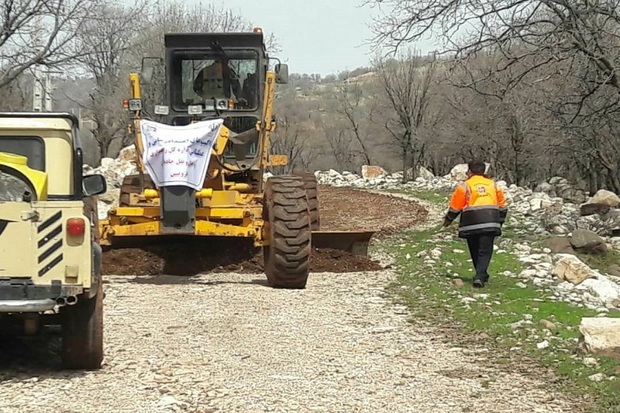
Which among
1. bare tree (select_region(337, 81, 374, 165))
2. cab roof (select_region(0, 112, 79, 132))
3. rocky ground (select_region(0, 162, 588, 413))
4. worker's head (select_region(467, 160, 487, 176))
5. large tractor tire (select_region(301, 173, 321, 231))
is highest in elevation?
bare tree (select_region(337, 81, 374, 165))

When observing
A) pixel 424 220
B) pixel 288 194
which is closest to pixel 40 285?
pixel 288 194

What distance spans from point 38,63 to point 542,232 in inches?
513

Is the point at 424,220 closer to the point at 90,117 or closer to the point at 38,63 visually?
the point at 38,63

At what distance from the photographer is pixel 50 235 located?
6797 mm

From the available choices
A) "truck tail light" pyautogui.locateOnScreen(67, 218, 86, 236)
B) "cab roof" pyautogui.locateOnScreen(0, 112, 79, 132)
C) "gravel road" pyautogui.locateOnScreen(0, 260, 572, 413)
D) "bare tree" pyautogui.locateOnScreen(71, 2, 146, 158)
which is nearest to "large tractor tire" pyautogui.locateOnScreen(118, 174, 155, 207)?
"gravel road" pyautogui.locateOnScreen(0, 260, 572, 413)

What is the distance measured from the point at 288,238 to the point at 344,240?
6.76 ft

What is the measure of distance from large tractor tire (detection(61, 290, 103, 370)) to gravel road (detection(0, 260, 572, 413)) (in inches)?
6.2

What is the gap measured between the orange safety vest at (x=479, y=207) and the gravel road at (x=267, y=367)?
5.96ft

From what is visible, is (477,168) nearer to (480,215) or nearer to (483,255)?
(480,215)

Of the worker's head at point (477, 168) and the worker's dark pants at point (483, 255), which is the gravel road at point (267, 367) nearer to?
the worker's dark pants at point (483, 255)

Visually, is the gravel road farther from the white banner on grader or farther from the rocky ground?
the white banner on grader

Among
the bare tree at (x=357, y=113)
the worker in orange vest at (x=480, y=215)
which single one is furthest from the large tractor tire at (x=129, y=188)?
the bare tree at (x=357, y=113)

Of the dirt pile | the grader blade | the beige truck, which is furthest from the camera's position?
the grader blade

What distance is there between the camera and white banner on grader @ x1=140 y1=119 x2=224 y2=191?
38.8ft
